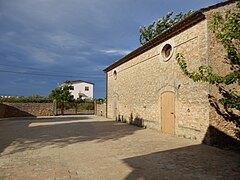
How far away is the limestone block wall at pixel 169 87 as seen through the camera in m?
8.91

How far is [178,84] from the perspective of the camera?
10438 millimetres

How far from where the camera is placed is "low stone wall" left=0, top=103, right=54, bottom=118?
25902 millimetres

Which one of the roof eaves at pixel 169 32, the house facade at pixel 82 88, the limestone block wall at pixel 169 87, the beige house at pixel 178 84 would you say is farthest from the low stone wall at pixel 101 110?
the house facade at pixel 82 88

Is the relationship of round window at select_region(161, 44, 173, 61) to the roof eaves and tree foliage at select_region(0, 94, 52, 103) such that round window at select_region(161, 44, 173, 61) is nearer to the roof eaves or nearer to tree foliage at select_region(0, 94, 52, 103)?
the roof eaves

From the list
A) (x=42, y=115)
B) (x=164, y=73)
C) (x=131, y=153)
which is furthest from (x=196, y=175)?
(x=42, y=115)

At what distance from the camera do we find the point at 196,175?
4.91m

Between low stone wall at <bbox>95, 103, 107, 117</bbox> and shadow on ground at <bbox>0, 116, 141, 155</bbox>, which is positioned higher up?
low stone wall at <bbox>95, 103, 107, 117</bbox>

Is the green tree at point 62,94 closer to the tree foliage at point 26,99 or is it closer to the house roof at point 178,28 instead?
the tree foliage at point 26,99

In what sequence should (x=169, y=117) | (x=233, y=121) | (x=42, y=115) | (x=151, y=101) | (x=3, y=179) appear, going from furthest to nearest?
1. (x=42, y=115)
2. (x=151, y=101)
3. (x=169, y=117)
4. (x=233, y=121)
5. (x=3, y=179)

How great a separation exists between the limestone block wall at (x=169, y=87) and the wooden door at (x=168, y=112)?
0.27 metres

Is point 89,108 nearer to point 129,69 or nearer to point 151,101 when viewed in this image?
point 129,69

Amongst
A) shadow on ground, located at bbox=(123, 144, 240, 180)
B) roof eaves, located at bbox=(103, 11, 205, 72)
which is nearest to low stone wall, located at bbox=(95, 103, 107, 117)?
roof eaves, located at bbox=(103, 11, 205, 72)

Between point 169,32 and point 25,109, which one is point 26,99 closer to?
point 25,109

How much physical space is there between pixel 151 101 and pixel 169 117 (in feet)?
7.53
